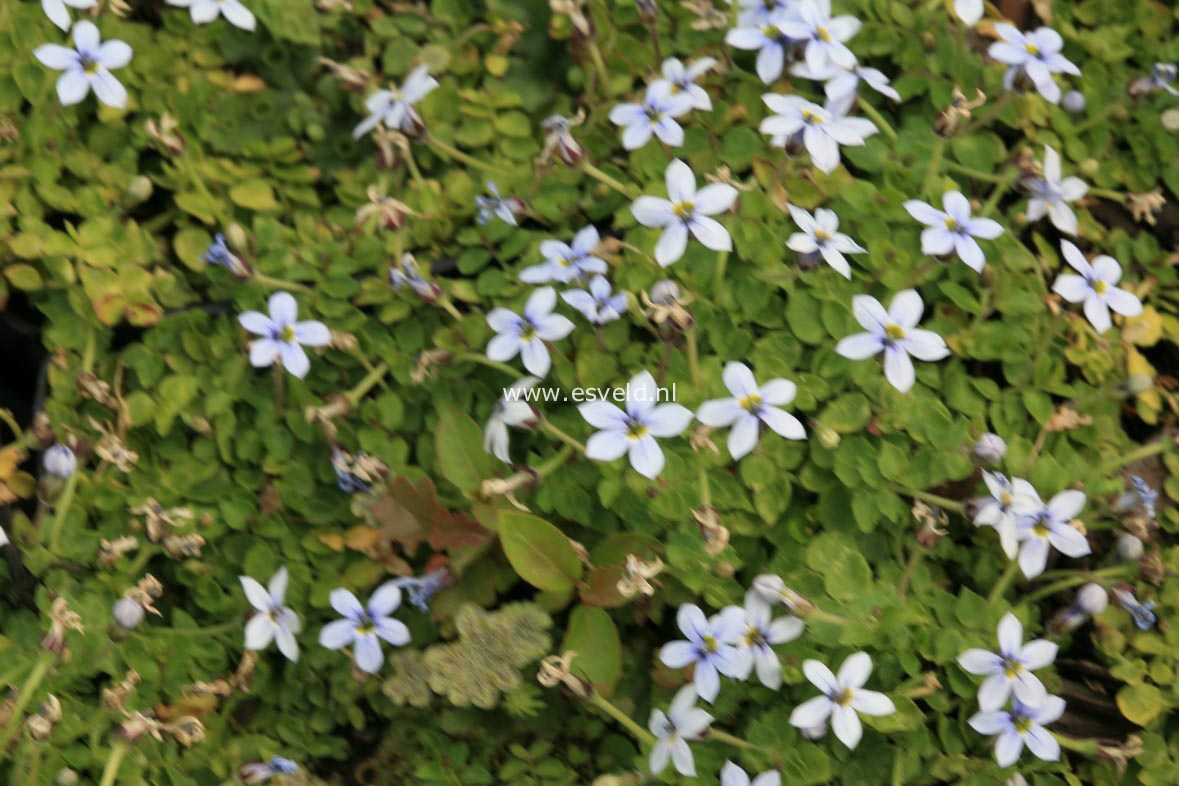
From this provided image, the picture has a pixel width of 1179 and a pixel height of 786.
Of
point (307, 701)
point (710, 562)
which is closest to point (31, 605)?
point (307, 701)

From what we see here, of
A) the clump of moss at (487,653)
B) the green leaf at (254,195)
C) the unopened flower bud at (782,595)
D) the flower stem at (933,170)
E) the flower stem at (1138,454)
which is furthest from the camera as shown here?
the green leaf at (254,195)

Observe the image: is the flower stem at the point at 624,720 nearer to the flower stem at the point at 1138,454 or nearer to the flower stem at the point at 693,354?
the flower stem at the point at 693,354

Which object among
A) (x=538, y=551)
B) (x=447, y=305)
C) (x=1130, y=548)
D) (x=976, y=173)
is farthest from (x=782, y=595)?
(x=976, y=173)

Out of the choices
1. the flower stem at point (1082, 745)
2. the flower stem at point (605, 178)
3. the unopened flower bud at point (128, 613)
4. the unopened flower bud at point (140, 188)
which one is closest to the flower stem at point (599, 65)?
the flower stem at point (605, 178)

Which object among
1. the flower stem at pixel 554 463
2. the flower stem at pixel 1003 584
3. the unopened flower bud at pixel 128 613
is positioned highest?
the flower stem at pixel 554 463

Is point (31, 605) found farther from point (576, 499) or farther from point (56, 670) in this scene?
point (576, 499)

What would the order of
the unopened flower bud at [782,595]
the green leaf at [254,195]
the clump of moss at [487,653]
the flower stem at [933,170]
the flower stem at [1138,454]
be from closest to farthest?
the unopened flower bud at [782,595] < the clump of moss at [487,653] < the flower stem at [1138,454] < the flower stem at [933,170] < the green leaf at [254,195]
